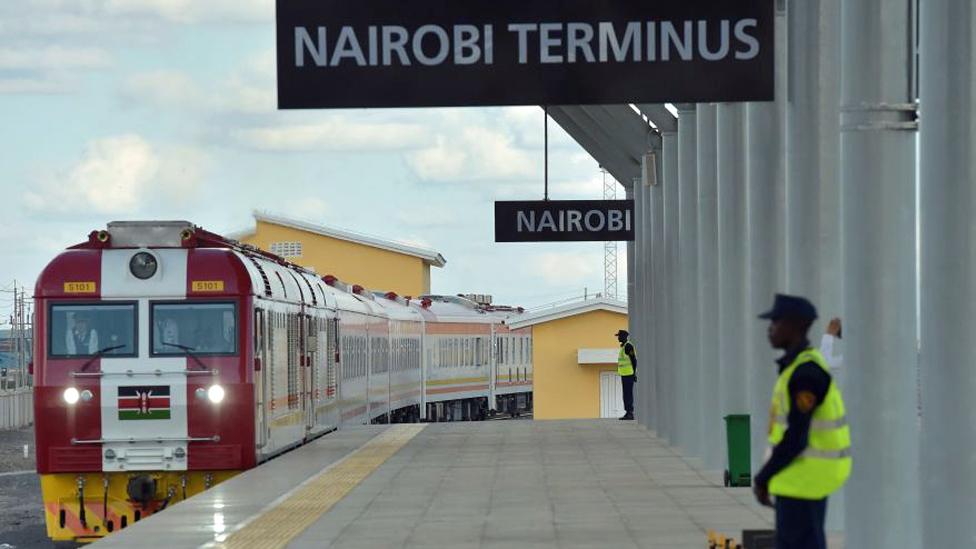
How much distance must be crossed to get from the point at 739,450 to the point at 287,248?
54259 millimetres

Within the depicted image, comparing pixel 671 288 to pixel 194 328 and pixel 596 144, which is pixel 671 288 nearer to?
pixel 596 144

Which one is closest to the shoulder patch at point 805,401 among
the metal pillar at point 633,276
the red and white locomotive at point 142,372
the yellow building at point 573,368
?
the red and white locomotive at point 142,372

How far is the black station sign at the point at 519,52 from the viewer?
32.5ft

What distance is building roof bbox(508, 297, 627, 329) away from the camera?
49.3 metres

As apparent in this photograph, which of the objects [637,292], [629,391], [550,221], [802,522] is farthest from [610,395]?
[802,522]

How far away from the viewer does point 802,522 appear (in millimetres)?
7621

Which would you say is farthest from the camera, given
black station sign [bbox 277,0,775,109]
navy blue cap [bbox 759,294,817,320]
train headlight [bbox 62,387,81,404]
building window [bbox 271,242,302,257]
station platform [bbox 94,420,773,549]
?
building window [bbox 271,242,302,257]

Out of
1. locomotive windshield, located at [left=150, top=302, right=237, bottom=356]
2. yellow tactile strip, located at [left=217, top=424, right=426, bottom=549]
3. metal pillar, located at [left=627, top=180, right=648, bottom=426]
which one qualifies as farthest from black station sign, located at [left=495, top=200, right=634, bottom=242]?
locomotive windshield, located at [left=150, top=302, right=237, bottom=356]

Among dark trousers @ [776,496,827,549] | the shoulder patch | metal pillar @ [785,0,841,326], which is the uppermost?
metal pillar @ [785,0,841,326]

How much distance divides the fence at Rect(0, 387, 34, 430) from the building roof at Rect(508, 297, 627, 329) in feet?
42.6

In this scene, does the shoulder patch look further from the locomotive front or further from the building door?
the building door

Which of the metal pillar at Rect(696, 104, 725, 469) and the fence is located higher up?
the metal pillar at Rect(696, 104, 725, 469)

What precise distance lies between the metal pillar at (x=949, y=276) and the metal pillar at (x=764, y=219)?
5521 mm

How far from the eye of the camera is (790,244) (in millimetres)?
13031
